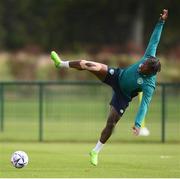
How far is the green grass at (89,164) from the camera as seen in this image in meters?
16.5

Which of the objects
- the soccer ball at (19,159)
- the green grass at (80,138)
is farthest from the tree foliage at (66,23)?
the soccer ball at (19,159)

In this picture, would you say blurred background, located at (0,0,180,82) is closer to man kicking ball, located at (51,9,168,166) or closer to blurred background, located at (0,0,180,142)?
blurred background, located at (0,0,180,142)

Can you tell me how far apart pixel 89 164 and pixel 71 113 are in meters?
13.6

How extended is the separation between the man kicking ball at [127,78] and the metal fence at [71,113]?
8.08 m

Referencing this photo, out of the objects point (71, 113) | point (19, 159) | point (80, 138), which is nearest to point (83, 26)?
point (71, 113)

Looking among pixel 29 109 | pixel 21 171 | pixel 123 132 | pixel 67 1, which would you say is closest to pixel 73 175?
pixel 21 171

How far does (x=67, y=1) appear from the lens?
73812mm

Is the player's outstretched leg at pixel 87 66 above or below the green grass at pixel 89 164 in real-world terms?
above

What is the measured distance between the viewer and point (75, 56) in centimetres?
5862

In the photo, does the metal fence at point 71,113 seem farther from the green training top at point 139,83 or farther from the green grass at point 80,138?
the green training top at point 139,83

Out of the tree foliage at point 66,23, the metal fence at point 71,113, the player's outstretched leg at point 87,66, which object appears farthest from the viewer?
the tree foliage at point 66,23

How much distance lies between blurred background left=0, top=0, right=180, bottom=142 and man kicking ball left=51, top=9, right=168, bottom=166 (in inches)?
329

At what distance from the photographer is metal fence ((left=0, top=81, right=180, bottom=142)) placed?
2622cm

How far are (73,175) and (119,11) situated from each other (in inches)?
2350
